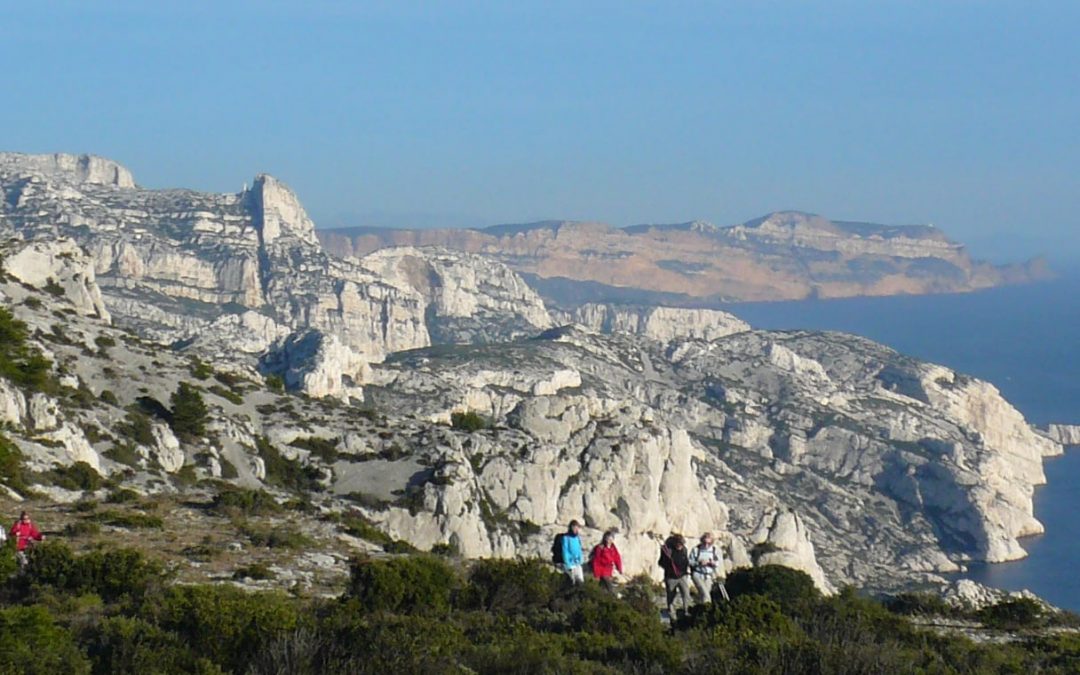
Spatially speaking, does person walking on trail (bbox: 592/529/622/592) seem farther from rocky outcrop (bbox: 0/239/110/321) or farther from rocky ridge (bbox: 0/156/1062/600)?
rocky outcrop (bbox: 0/239/110/321)

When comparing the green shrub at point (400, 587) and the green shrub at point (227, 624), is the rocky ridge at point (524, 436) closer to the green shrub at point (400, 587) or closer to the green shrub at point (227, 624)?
the green shrub at point (400, 587)

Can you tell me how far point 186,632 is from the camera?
1496 cm

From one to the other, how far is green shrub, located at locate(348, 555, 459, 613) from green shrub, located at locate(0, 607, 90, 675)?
4.70 metres

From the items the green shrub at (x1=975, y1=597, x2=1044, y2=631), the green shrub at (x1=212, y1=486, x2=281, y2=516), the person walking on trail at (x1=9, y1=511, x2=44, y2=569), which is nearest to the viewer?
the person walking on trail at (x1=9, y1=511, x2=44, y2=569)

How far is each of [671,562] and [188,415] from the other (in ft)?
84.1

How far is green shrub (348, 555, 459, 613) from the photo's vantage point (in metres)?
18.2

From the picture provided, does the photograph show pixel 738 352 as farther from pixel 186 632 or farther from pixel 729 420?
pixel 186 632

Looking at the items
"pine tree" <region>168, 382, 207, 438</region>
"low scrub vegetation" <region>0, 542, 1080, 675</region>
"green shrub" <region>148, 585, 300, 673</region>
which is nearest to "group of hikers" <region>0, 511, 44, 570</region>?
"low scrub vegetation" <region>0, 542, 1080, 675</region>

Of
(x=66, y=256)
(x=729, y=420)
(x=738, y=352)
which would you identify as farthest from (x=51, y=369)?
(x=738, y=352)

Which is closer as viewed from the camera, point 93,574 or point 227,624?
point 227,624

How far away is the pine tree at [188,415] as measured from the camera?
41781 mm

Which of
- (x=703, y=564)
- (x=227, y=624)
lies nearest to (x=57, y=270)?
(x=703, y=564)

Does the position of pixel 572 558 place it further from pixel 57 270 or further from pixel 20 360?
pixel 57 270

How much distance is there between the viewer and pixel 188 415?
138 ft
